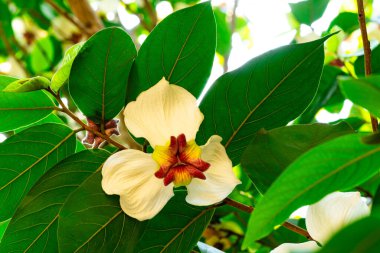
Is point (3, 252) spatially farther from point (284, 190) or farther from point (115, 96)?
point (284, 190)

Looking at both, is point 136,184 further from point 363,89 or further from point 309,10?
point 309,10

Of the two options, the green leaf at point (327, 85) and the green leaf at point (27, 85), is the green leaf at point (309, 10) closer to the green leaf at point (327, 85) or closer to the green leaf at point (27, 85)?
the green leaf at point (327, 85)

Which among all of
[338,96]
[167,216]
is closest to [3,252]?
[167,216]

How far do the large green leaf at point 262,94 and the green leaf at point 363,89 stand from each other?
0.16 meters

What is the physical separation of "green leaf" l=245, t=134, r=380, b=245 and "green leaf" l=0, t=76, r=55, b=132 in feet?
1.10

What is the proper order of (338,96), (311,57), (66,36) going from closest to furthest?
(311,57), (338,96), (66,36)

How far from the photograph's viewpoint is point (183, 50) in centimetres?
59

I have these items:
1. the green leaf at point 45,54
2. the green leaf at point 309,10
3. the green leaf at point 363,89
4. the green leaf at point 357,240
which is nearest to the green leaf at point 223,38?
the green leaf at point 309,10

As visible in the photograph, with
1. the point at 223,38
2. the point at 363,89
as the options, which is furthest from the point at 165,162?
the point at 223,38

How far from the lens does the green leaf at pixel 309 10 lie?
1.05m

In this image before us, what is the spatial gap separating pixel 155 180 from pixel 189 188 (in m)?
0.04

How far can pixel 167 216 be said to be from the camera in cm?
59

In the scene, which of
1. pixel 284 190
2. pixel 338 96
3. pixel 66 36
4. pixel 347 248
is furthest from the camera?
pixel 66 36

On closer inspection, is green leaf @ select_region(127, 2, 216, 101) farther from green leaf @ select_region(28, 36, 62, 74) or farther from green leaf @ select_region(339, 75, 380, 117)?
green leaf @ select_region(28, 36, 62, 74)
